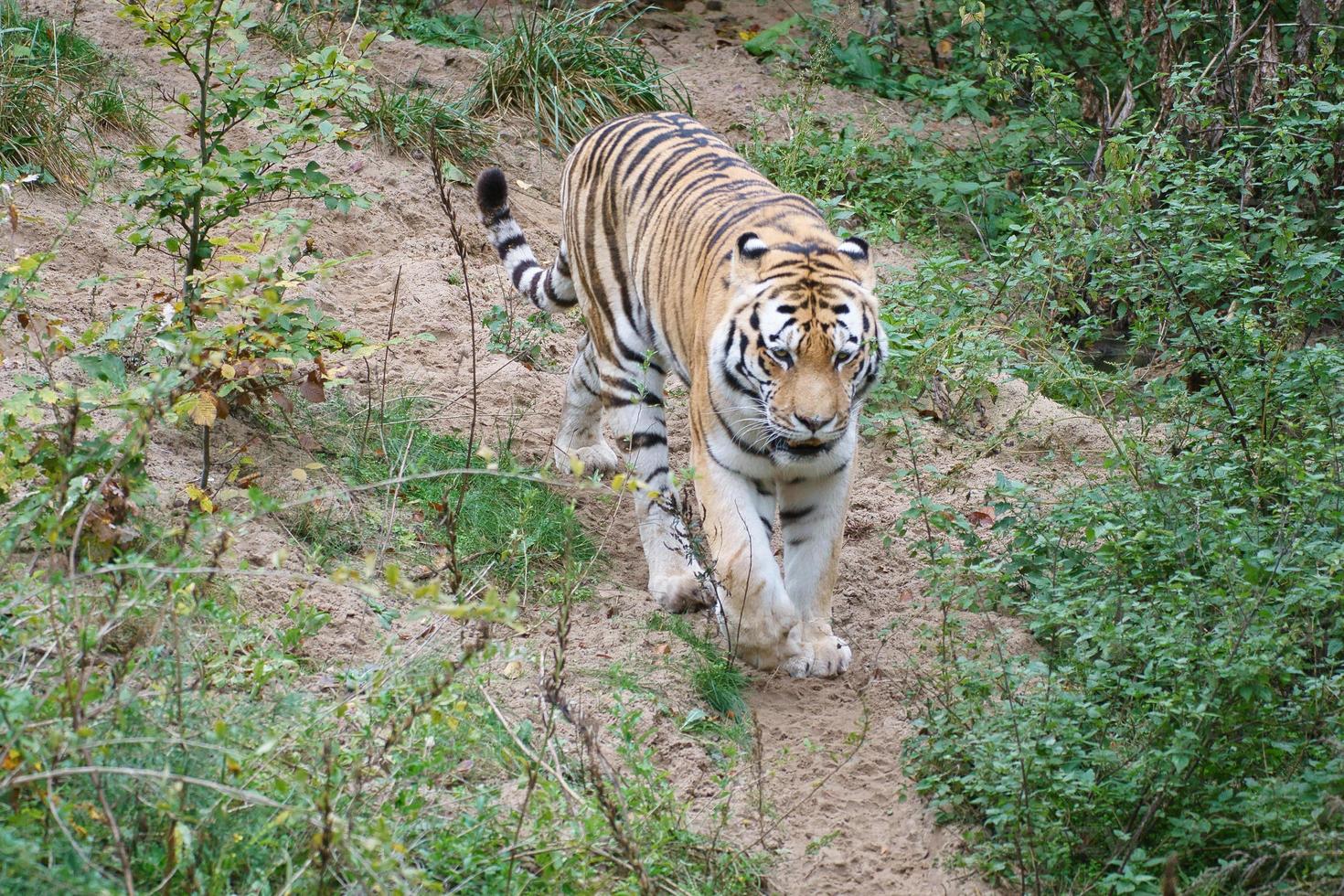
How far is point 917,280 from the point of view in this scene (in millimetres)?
6820

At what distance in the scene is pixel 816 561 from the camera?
4.68 m

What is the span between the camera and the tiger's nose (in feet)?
14.0

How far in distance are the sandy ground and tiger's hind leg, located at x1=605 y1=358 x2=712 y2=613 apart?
0.50 ft

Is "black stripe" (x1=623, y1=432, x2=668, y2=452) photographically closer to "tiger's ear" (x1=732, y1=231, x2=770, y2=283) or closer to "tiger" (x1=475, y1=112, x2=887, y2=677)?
"tiger" (x1=475, y1=112, x2=887, y2=677)

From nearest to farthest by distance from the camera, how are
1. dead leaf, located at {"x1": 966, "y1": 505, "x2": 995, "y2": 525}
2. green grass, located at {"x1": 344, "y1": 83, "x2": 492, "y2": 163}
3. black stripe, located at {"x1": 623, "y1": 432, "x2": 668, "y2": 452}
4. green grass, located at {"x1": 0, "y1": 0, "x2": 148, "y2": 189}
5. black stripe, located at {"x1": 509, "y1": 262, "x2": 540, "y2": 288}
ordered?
black stripe, located at {"x1": 623, "y1": 432, "x2": 668, "y2": 452} → dead leaf, located at {"x1": 966, "y1": 505, "x2": 995, "y2": 525} → black stripe, located at {"x1": 509, "y1": 262, "x2": 540, "y2": 288} → green grass, located at {"x1": 0, "y1": 0, "x2": 148, "y2": 189} → green grass, located at {"x1": 344, "y1": 83, "x2": 492, "y2": 163}

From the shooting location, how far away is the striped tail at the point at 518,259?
5.87m

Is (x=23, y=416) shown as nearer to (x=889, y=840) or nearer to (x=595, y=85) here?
(x=889, y=840)

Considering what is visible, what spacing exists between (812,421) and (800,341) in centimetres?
27

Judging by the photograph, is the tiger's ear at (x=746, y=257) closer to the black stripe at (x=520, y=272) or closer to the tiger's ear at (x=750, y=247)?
the tiger's ear at (x=750, y=247)

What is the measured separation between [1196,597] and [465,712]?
6.67 ft

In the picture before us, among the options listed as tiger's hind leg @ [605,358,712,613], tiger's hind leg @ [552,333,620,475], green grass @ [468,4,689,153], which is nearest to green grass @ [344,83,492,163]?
green grass @ [468,4,689,153]

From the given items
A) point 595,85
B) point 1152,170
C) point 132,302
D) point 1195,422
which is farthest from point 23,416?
point 595,85

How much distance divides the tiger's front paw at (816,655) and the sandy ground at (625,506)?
2.7 inches

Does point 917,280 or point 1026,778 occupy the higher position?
point 1026,778
